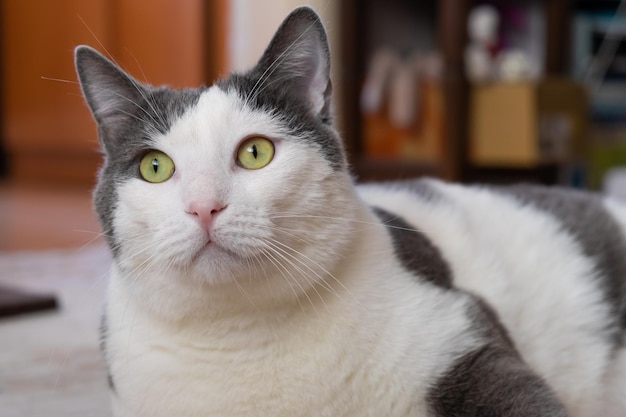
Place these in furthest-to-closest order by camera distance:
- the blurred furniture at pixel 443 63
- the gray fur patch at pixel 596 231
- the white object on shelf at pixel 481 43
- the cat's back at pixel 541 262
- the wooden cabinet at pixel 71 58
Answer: the wooden cabinet at pixel 71 58, the white object on shelf at pixel 481 43, the blurred furniture at pixel 443 63, the gray fur patch at pixel 596 231, the cat's back at pixel 541 262

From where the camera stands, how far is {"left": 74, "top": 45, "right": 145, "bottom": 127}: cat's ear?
1.08m

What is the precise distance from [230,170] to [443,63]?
7.49 ft

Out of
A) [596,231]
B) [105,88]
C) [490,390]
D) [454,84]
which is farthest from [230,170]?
[454,84]

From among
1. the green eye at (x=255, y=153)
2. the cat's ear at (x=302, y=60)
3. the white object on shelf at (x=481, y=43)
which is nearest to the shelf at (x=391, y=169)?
the white object on shelf at (x=481, y=43)

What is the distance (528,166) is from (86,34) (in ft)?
10.0

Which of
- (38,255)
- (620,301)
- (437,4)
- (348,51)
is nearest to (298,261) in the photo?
(620,301)

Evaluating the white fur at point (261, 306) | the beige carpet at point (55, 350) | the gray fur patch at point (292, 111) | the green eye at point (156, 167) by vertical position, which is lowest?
the beige carpet at point (55, 350)

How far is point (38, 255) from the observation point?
271cm

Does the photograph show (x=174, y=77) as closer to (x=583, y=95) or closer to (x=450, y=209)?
(x=583, y=95)

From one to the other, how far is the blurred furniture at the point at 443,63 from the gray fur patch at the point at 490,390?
7.15ft

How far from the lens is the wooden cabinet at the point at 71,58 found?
4.39 m

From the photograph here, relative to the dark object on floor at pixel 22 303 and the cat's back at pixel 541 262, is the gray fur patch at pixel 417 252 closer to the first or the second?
the cat's back at pixel 541 262

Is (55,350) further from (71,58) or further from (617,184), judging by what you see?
(71,58)

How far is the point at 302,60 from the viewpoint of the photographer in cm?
109
